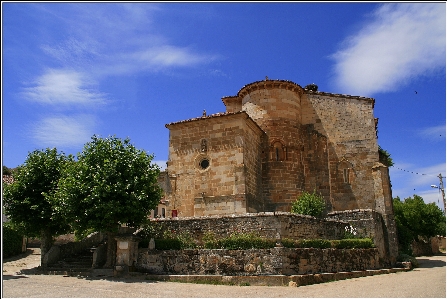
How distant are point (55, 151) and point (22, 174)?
76.9 inches

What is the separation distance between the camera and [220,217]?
632 inches

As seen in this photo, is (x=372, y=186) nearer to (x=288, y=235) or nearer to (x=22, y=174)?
(x=288, y=235)

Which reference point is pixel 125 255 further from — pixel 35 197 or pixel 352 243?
pixel 352 243

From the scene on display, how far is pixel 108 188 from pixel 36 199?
17.6ft

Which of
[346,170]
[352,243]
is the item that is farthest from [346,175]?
[352,243]

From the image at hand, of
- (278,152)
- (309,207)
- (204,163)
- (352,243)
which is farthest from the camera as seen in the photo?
(278,152)

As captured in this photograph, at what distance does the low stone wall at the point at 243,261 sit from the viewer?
13805 mm

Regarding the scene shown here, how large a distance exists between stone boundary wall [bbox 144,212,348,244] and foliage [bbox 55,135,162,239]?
160 cm

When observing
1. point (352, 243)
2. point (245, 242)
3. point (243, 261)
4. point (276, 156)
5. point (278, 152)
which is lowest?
point (243, 261)

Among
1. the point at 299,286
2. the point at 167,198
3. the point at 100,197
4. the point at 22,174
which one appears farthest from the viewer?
the point at 167,198

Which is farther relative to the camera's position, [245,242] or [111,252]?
[111,252]

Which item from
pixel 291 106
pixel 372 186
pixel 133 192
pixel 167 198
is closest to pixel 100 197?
pixel 133 192

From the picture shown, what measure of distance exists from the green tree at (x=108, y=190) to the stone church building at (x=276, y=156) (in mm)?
4922

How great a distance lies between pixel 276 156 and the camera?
77.5 ft
